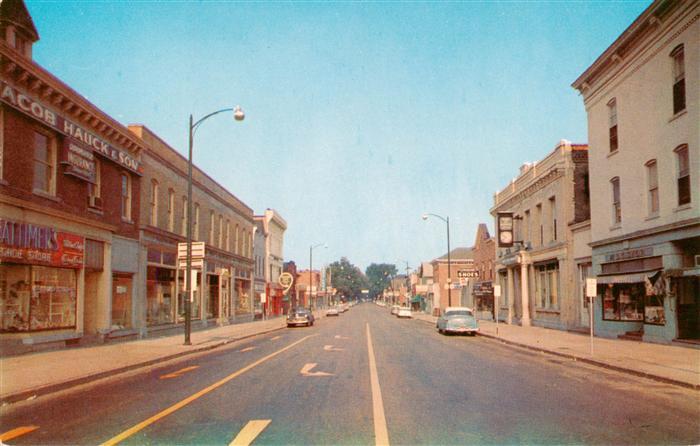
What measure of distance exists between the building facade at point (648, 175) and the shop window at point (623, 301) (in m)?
0.05

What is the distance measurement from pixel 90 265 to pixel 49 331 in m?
3.60

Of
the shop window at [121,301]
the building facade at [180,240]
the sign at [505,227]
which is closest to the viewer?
the shop window at [121,301]

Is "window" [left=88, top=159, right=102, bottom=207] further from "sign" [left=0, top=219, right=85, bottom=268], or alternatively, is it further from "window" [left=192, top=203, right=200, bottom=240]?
"window" [left=192, top=203, right=200, bottom=240]

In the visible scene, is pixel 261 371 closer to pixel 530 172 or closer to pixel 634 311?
pixel 634 311

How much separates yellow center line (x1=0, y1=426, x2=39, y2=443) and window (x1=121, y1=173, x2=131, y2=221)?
60.6ft

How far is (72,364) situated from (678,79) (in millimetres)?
21163

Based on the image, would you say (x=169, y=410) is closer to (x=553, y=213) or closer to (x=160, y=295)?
(x=160, y=295)

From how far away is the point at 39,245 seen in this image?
19062mm

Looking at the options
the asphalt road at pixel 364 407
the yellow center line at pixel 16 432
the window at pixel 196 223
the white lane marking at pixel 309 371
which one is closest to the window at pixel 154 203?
the window at pixel 196 223

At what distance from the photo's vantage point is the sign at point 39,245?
56.9ft

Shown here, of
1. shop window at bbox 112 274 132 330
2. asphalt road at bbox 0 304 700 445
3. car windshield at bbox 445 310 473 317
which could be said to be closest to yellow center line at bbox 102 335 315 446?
asphalt road at bbox 0 304 700 445

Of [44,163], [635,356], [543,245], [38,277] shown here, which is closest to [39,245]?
[38,277]

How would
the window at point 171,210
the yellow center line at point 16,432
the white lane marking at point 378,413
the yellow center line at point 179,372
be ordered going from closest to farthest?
the white lane marking at point 378,413 → the yellow center line at point 16,432 → the yellow center line at point 179,372 → the window at point 171,210

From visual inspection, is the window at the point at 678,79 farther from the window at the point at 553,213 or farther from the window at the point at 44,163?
the window at the point at 44,163
